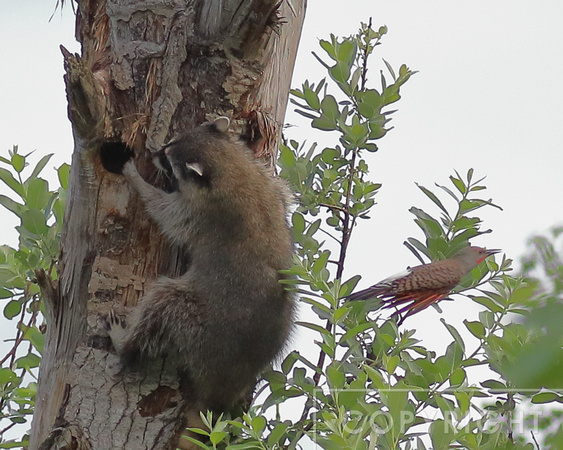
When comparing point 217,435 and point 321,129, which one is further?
point 321,129

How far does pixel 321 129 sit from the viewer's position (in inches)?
124

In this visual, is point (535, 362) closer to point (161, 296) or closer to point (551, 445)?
point (551, 445)

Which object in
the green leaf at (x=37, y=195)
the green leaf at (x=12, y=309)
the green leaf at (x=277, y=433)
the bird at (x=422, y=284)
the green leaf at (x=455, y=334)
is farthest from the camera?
the green leaf at (x=12, y=309)

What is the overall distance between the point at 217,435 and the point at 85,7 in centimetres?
177

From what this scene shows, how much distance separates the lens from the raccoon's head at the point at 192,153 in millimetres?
2828

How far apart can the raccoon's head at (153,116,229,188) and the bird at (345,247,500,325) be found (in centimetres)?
84

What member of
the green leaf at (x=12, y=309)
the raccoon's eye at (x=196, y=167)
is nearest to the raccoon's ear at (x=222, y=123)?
the raccoon's eye at (x=196, y=167)

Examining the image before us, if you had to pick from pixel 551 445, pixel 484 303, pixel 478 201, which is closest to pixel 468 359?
pixel 484 303

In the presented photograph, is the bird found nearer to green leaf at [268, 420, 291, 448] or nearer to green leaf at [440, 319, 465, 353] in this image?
green leaf at [440, 319, 465, 353]

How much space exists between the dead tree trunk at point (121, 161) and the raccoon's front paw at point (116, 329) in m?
0.03

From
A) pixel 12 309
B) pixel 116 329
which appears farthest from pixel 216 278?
pixel 12 309

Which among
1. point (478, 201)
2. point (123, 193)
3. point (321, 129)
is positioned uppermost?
point (321, 129)

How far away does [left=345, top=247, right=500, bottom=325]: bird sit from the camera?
2795 mm

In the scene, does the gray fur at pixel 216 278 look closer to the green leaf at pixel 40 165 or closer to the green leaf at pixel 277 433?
the green leaf at pixel 277 433
